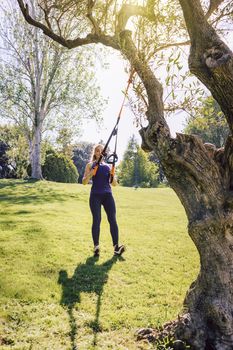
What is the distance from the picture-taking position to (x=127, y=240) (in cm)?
1209

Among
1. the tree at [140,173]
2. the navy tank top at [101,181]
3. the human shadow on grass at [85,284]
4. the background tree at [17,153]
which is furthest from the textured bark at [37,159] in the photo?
the tree at [140,173]

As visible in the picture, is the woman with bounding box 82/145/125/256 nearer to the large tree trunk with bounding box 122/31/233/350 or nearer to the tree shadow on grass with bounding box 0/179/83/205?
the large tree trunk with bounding box 122/31/233/350

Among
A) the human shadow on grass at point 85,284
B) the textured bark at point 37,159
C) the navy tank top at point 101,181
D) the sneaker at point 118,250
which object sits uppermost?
the textured bark at point 37,159

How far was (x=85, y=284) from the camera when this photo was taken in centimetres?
780

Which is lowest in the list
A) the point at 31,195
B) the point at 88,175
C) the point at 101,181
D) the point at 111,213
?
the point at 31,195

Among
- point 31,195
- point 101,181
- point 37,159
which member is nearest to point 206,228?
point 101,181

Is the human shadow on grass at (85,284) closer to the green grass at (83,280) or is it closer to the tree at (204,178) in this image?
the green grass at (83,280)

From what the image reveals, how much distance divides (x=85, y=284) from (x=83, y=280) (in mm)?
240

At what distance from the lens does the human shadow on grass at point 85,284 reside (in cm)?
588

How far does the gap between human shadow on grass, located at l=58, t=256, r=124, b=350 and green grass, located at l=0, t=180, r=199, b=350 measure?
0.02 metres

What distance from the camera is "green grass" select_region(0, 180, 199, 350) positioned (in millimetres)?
5578

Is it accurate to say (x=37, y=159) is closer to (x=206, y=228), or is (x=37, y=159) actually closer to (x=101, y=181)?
(x=101, y=181)

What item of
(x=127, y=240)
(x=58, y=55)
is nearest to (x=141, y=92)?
(x=127, y=240)

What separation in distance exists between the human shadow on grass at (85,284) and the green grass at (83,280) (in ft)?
0.06
